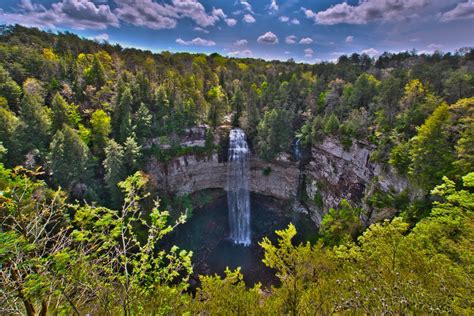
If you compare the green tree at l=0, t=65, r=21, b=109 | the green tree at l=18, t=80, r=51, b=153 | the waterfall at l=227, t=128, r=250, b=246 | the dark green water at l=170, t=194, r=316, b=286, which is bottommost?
the dark green water at l=170, t=194, r=316, b=286

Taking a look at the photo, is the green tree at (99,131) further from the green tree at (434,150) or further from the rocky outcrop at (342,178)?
the green tree at (434,150)

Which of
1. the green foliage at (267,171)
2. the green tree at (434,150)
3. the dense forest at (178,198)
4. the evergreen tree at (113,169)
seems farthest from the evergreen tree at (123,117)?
the green tree at (434,150)

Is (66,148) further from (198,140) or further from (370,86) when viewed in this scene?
(370,86)

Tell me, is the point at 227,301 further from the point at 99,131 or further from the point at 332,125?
the point at 99,131

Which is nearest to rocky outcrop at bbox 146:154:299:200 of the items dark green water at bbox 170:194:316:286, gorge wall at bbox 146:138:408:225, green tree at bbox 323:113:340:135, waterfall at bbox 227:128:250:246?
gorge wall at bbox 146:138:408:225

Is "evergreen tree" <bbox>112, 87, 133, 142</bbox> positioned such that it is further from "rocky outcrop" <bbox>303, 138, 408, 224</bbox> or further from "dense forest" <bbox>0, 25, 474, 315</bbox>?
"rocky outcrop" <bbox>303, 138, 408, 224</bbox>

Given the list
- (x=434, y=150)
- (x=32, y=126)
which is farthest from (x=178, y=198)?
(x=434, y=150)
